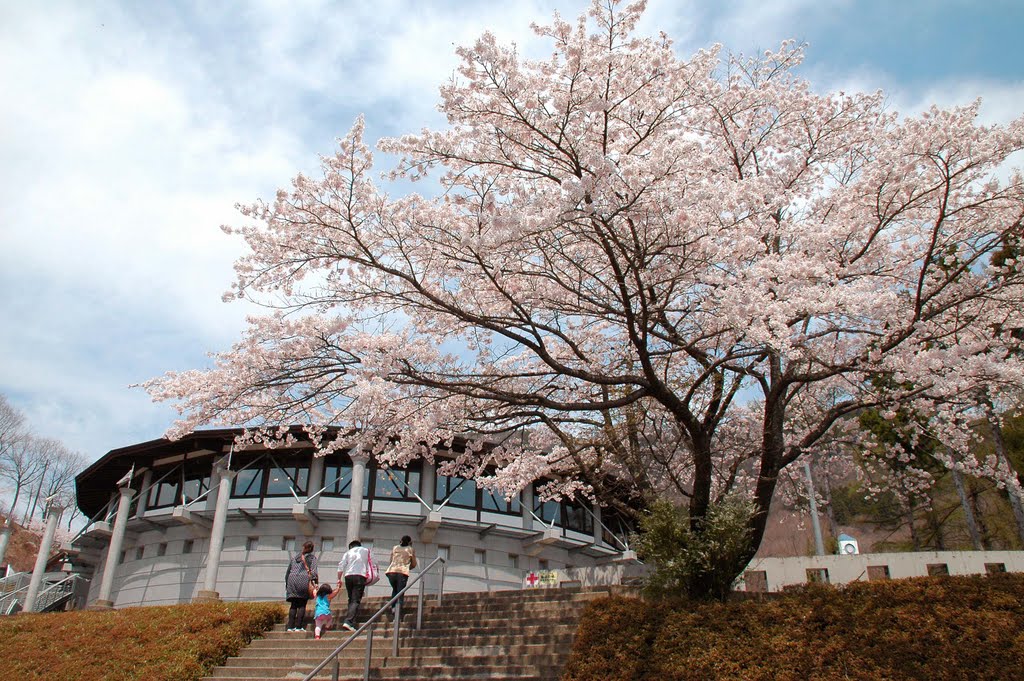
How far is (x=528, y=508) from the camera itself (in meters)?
21.9

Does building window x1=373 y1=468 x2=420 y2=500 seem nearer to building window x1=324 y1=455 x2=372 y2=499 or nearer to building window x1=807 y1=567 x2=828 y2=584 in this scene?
building window x1=324 y1=455 x2=372 y2=499

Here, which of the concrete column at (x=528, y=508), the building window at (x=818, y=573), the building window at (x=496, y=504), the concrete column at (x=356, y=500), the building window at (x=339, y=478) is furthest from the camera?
the concrete column at (x=528, y=508)

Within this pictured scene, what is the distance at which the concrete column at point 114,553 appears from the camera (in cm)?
1968

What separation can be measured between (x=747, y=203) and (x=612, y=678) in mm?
6255

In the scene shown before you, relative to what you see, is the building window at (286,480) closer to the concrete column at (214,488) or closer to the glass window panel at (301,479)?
the glass window panel at (301,479)

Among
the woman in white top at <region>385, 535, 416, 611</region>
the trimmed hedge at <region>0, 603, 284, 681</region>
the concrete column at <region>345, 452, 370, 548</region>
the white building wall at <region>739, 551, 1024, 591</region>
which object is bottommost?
the trimmed hedge at <region>0, 603, 284, 681</region>

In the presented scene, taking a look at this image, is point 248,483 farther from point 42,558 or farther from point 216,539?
point 42,558

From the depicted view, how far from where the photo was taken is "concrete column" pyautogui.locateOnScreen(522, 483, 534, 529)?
21766 mm

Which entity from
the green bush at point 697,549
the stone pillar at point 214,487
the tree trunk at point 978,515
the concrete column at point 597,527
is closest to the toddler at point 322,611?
the green bush at point 697,549

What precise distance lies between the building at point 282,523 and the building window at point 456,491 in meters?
0.03

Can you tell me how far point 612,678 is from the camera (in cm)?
777

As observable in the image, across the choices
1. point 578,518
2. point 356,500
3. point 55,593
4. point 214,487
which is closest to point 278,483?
point 214,487

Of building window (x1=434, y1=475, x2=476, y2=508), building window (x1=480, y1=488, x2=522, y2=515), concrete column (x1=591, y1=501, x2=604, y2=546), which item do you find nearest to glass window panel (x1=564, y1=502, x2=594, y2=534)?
A: concrete column (x1=591, y1=501, x2=604, y2=546)

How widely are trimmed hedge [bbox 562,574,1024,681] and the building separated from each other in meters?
11.2
